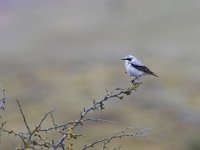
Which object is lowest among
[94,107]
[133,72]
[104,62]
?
[94,107]

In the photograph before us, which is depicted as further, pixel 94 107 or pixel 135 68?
pixel 135 68

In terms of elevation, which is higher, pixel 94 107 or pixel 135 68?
pixel 135 68

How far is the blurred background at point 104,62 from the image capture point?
27500 mm

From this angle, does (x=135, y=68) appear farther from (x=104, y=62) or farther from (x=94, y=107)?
(x=104, y=62)

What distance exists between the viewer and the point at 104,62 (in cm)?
3684

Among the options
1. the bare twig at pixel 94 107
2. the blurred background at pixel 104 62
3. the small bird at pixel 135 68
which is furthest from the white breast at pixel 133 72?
the blurred background at pixel 104 62

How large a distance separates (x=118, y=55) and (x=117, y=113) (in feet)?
31.0

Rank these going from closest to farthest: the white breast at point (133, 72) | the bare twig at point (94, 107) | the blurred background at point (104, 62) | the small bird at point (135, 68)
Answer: the bare twig at point (94, 107), the white breast at point (133, 72), the small bird at point (135, 68), the blurred background at point (104, 62)

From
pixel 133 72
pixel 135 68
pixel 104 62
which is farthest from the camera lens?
pixel 104 62

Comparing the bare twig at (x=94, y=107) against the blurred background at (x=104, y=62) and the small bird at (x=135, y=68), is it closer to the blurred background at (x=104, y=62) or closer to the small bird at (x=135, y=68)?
the small bird at (x=135, y=68)

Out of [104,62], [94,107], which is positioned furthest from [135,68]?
[104,62]

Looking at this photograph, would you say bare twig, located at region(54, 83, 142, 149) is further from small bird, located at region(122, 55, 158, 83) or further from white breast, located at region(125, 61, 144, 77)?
small bird, located at region(122, 55, 158, 83)

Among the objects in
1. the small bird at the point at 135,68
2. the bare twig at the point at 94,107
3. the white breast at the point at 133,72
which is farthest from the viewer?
the small bird at the point at 135,68

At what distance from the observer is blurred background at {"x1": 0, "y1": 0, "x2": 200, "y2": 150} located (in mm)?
27500
